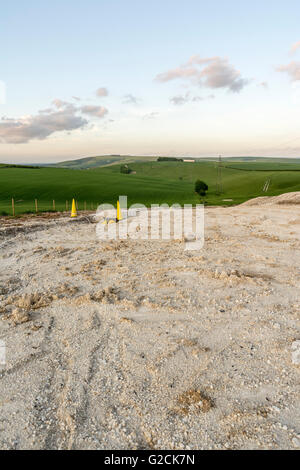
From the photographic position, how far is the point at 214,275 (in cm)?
834

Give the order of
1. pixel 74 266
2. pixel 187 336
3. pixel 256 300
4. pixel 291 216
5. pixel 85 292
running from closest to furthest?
pixel 187 336, pixel 256 300, pixel 85 292, pixel 74 266, pixel 291 216

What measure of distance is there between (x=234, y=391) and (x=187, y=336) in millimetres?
1497

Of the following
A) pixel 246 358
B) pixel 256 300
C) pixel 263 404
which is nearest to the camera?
pixel 263 404

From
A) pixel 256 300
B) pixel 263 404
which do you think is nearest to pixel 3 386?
pixel 263 404

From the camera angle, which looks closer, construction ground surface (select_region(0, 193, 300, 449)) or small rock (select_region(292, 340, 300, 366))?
construction ground surface (select_region(0, 193, 300, 449))

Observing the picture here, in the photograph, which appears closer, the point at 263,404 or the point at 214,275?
the point at 263,404

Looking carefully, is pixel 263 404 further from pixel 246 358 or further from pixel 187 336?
pixel 187 336

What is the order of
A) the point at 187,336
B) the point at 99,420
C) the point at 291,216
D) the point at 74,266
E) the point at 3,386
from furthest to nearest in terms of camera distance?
the point at 291,216 < the point at 74,266 < the point at 187,336 < the point at 3,386 < the point at 99,420

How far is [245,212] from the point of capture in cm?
2106

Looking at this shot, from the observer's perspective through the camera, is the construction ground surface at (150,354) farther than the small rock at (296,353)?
No
